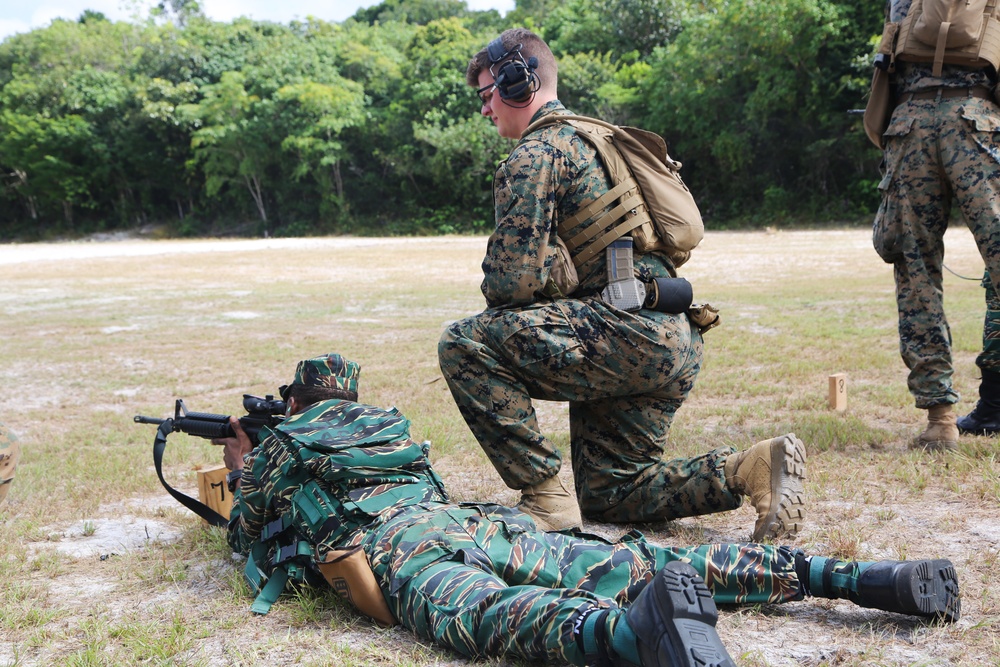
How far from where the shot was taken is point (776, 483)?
337 centimetres

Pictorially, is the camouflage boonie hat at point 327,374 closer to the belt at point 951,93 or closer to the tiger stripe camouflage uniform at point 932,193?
the tiger stripe camouflage uniform at point 932,193

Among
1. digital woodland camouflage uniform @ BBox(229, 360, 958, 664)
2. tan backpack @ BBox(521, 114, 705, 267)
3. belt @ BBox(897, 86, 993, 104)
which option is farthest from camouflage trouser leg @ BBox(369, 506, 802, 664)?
belt @ BBox(897, 86, 993, 104)

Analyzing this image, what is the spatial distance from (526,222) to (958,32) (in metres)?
2.51

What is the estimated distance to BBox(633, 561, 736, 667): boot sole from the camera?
1931 mm

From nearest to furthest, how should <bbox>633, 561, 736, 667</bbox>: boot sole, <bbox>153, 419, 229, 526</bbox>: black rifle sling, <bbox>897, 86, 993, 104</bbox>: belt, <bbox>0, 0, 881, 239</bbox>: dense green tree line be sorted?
<bbox>633, 561, 736, 667</bbox>: boot sole
<bbox>153, 419, 229, 526</bbox>: black rifle sling
<bbox>897, 86, 993, 104</bbox>: belt
<bbox>0, 0, 881, 239</bbox>: dense green tree line

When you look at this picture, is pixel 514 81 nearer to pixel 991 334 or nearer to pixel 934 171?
pixel 934 171

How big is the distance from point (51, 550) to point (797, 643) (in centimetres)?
304

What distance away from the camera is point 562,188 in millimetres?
3584

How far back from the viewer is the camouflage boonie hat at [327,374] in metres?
3.30

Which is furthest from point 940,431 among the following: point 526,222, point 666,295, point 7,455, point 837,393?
point 7,455

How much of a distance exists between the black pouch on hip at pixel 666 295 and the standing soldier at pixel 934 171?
1718 millimetres

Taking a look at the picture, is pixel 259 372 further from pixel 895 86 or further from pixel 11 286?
pixel 11 286

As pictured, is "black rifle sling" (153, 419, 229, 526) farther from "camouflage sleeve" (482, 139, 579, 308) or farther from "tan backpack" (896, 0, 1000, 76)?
"tan backpack" (896, 0, 1000, 76)

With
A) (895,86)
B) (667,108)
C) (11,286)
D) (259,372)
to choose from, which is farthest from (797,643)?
(667,108)
